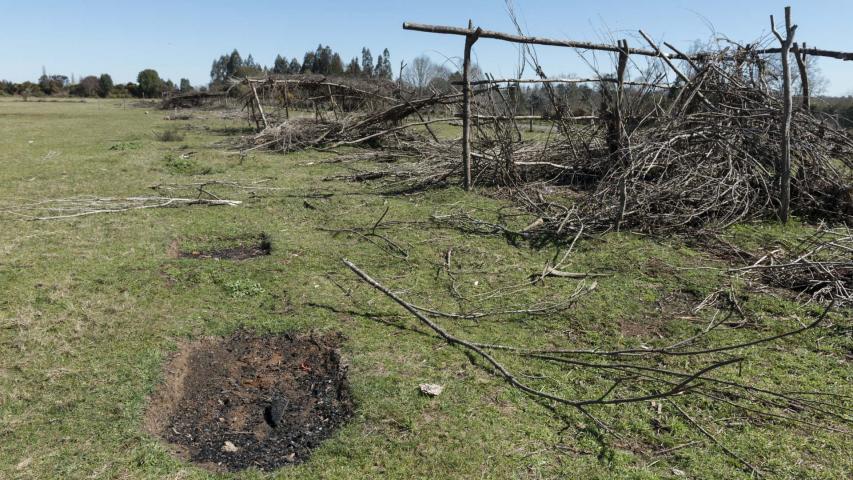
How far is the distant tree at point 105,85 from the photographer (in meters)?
54.3

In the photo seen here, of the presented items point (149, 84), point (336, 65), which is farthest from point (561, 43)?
point (149, 84)

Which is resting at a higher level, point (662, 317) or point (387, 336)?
point (662, 317)

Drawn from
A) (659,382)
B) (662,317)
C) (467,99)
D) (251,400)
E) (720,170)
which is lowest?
(251,400)

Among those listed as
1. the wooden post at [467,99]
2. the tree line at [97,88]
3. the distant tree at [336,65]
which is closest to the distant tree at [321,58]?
the distant tree at [336,65]

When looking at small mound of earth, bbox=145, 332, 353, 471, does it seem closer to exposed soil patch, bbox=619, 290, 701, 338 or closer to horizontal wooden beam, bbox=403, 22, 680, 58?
exposed soil patch, bbox=619, 290, 701, 338

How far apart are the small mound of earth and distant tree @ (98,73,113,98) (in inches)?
2380

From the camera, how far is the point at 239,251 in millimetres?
5598

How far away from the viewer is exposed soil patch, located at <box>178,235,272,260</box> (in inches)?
213

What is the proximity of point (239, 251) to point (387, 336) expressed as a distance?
8.53 ft

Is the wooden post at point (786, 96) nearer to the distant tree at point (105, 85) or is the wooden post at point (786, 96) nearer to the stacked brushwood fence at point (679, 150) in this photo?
the stacked brushwood fence at point (679, 150)

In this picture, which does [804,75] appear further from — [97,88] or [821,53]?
[97,88]

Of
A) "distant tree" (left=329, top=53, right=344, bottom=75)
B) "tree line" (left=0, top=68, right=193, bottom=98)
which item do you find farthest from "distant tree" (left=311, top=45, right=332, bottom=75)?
"tree line" (left=0, top=68, right=193, bottom=98)

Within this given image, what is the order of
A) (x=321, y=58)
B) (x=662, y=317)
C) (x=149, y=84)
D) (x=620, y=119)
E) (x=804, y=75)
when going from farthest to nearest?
1. (x=321, y=58)
2. (x=149, y=84)
3. (x=804, y=75)
4. (x=620, y=119)
5. (x=662, y=317)

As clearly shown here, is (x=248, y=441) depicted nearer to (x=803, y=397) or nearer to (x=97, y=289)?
(x=97, y=289)
